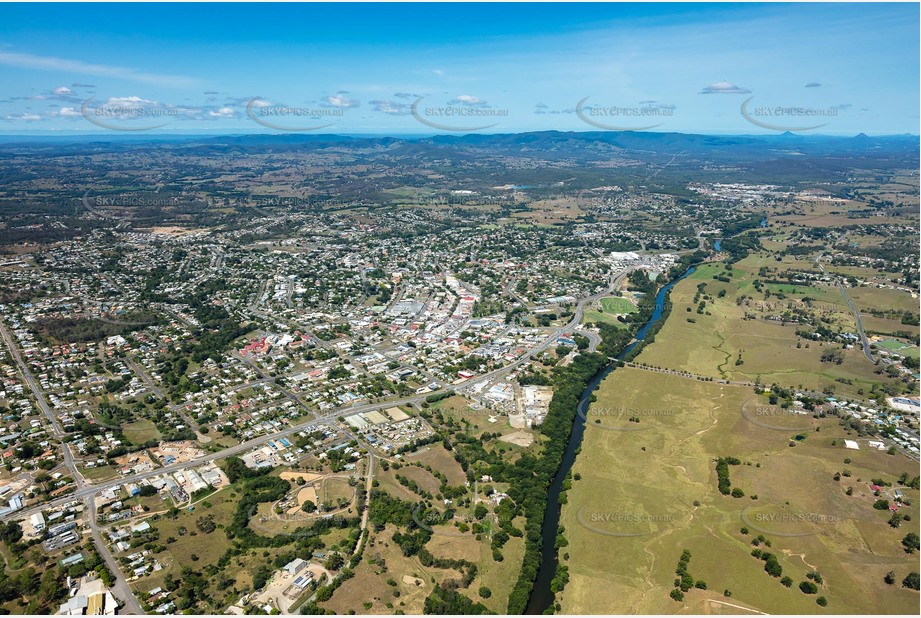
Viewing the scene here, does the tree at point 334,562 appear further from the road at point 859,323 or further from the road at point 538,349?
the road at point 859,323

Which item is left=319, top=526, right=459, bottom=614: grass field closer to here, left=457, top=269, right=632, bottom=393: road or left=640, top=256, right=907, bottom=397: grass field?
left=457, top=269, right=632, bottom=393: road

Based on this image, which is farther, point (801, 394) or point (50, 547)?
point (801, 394)

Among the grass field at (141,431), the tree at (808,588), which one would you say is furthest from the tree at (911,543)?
the grass field at (141,431)

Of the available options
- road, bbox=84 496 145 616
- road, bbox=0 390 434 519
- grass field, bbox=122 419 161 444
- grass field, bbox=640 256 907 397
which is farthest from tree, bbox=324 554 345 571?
grass field, bbox=640 256 907 397

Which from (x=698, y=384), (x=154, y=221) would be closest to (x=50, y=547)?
(x=698, y=384)

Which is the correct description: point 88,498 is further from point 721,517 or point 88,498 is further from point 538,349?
point 538,349

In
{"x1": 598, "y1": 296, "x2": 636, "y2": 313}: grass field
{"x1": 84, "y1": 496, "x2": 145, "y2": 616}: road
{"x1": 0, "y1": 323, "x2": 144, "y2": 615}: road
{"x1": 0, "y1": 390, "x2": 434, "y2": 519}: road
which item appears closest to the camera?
{"x1": 84, "y1": 496, "x2": 145, "y2": 616}: road

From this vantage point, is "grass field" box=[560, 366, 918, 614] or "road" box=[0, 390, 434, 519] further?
"road" box=[0, 390, 434, 519]

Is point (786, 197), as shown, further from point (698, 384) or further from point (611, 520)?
point (611, 520)

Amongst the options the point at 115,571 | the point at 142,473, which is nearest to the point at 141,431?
the point at 142,473
